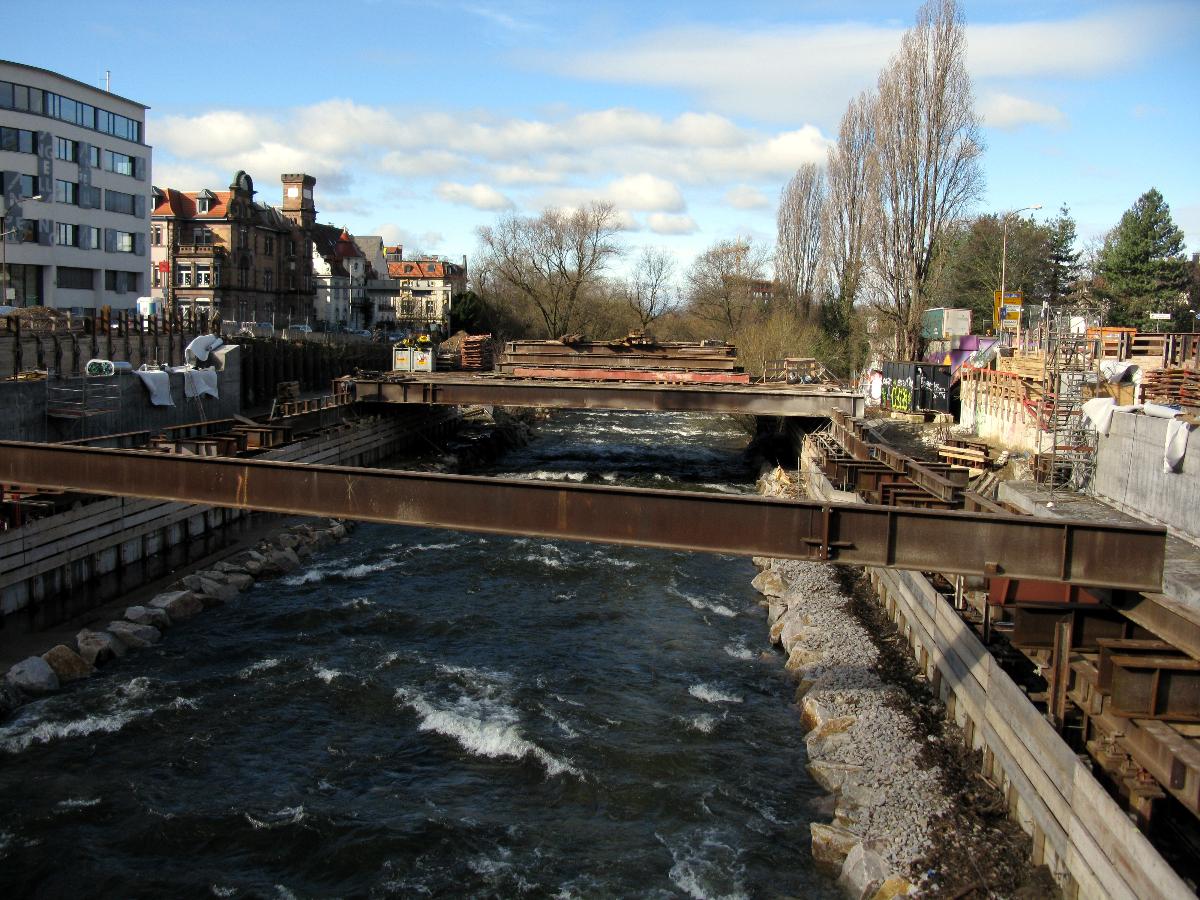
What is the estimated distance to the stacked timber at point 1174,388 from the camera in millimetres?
28047

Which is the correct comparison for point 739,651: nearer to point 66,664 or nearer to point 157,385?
point 66,664

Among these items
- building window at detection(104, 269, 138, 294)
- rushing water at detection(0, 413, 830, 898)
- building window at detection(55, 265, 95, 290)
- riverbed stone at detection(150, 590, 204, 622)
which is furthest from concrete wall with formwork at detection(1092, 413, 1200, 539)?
building window at detection(104, 269, 138, 294)

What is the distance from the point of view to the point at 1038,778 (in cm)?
1153

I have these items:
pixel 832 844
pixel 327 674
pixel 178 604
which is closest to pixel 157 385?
pixel 178 604

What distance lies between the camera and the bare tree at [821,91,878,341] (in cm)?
6406

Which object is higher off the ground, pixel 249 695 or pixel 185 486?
pixel 185 486

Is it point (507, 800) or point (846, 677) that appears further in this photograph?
point (846, 677)

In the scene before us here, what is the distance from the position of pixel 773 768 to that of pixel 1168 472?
16.5m

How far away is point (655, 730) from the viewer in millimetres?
15695

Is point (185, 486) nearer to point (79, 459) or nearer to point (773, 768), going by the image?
point (79, 459)

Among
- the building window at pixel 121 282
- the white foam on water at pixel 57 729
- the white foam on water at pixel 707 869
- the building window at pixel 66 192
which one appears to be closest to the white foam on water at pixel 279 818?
the white foam on water at pixel 57 729

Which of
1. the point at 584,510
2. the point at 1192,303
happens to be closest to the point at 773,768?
the point at 584,510

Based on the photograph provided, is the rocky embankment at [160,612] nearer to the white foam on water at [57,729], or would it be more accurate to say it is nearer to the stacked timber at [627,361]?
the white foam on water at [57,729]

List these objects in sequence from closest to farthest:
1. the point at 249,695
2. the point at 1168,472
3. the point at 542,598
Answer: the point at 249,695 < the point at 542,598 < the point at 1168,472
